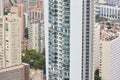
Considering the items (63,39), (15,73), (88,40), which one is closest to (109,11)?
(15,73)

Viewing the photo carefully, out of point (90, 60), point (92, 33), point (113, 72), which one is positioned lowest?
point (113, 72)

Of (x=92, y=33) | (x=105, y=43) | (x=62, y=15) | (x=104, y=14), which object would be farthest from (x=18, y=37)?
(x=104, y=14)

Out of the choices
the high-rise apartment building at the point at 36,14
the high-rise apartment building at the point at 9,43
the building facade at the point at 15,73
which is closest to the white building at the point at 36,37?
the high-rise apartment building at the point at 36,14

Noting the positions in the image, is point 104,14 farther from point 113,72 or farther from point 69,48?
point 69,48

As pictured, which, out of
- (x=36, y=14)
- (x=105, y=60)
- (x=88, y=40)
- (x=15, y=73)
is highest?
(x=36, y=14)

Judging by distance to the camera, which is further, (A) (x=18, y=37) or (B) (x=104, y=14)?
(B) (x=104, y=14)

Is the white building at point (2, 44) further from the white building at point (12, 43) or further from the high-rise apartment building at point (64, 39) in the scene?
the high-rise apartment building at point (64, 39)

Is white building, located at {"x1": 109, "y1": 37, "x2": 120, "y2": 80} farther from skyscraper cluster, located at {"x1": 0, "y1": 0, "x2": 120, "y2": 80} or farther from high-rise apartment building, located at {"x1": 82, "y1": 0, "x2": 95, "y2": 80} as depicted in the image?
high-rise apartment building, located at {"x1": 82, "y1": 0, "x2": 95, "y2": 80}

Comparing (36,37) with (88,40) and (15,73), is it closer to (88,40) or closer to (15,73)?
(15,73)
